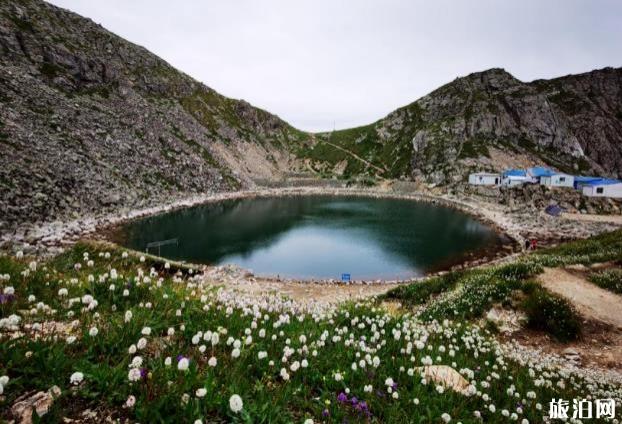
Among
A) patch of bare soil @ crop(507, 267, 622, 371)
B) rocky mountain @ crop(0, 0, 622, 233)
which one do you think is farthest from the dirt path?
rocky mountain @ crop(0, 0, 622, 233)

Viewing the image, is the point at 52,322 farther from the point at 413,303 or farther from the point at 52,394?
the point at 413,303

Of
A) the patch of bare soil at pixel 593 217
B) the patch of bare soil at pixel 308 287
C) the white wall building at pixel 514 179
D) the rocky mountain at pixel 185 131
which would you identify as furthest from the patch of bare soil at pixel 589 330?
the white wall building at pixel 514 179

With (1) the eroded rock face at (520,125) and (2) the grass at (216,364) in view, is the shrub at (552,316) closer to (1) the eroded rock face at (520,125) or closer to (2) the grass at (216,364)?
(2) the grass at (216,364)

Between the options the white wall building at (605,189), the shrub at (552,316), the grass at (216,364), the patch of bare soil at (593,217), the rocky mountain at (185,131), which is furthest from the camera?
the white wall building at (605,189)

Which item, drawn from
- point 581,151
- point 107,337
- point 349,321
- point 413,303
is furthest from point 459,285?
point 581,151

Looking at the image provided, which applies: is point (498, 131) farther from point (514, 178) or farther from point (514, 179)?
point (514, 179)

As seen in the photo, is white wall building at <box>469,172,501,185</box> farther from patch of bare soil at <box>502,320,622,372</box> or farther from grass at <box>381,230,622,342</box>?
patch of bare soil at <box>502,320,622,372</box>
